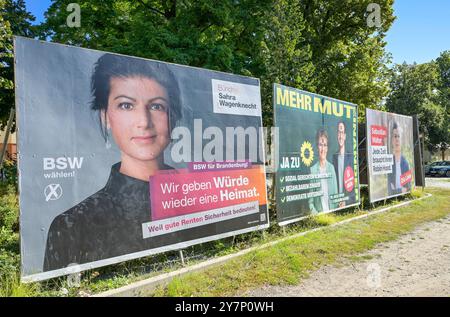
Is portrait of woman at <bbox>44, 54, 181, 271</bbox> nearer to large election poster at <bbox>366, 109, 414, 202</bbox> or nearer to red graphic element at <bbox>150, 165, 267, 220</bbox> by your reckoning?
red graphic element at <bbox>150, 165, 267, 220</bbox>

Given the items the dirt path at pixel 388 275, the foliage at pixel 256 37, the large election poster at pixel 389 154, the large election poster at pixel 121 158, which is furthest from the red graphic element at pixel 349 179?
the foliage at pixel 256 37

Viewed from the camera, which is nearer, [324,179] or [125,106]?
[125,106]

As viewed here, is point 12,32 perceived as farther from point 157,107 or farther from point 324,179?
point 324,179

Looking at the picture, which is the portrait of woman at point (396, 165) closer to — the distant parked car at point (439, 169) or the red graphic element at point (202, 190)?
the red graphic element at point (202, 190)

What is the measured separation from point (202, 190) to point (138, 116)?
157 centimetres

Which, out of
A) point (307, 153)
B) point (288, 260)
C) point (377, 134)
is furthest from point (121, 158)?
point (377, 134)

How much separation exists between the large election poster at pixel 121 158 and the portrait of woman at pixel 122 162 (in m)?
0.01

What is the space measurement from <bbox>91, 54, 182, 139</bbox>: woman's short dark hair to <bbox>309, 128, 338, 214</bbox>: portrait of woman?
4.09 meters

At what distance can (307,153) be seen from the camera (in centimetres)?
841

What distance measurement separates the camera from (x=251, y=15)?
17391 mm

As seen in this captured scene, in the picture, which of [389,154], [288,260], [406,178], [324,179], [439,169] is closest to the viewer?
[288,260]
